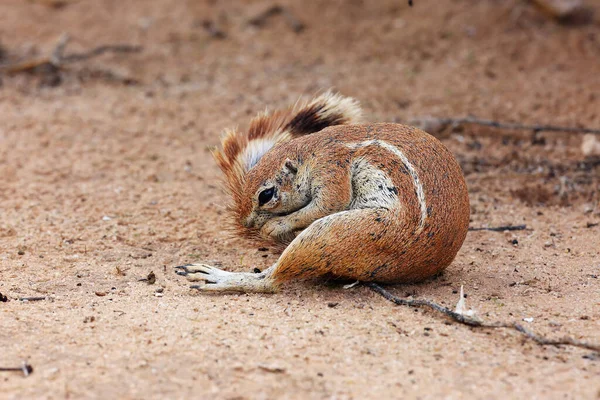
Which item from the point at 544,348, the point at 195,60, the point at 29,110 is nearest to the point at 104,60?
the point at 195,60

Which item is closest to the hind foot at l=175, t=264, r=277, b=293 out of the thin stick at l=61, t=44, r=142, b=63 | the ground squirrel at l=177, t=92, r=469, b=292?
the ground squirrel at l=177, t=92, r=469, b=292

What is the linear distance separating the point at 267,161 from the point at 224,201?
127 cm

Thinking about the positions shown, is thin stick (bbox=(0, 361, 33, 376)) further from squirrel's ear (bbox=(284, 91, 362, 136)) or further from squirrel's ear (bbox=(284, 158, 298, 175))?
squirrel's ear (bbox=(284, 91, 362, 136))

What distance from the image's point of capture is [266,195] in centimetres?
528

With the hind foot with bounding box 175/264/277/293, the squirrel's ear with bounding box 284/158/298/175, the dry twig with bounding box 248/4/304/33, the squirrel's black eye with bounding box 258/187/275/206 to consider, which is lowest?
the hind foot with bounding box 175/264/277/293

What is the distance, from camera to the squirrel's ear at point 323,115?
18.9ft

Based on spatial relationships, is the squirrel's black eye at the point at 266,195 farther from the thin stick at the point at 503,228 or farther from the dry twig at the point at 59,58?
the dry twig at the point at 59,58

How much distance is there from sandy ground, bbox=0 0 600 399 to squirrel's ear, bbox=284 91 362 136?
1063 mm

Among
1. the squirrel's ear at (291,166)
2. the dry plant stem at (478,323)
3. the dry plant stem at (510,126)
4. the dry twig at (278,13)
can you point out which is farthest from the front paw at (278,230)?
the dry twig at (278,13)

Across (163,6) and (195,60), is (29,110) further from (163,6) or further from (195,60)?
(163,6)

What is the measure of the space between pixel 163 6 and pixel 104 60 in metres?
1.96

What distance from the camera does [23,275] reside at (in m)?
5.23

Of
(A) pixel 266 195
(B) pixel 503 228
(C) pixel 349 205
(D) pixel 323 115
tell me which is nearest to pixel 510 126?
(B) pixel 503 228

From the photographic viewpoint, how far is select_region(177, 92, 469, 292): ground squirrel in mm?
4762
